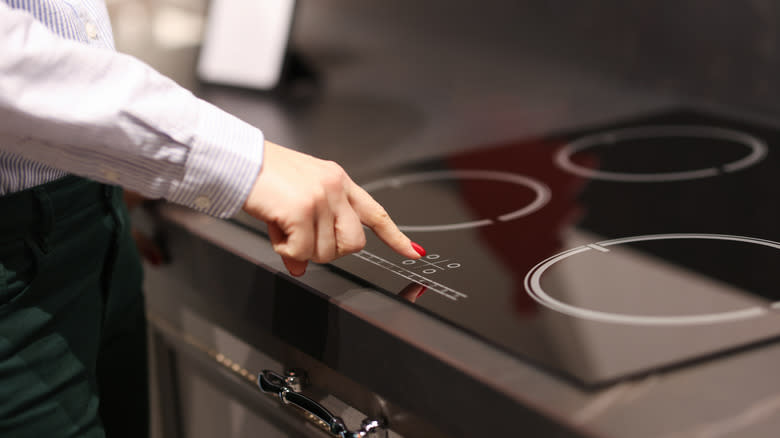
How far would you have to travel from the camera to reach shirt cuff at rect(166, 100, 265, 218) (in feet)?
1.36

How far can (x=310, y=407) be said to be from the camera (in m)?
0.54

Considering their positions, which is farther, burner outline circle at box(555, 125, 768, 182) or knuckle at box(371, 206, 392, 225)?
burner outline circle at box(555, 125, 768, 182)

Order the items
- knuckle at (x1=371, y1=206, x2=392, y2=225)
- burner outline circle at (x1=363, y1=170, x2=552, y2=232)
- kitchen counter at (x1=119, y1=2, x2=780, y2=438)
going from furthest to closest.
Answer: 1. burner outline circle at (x1=363, y1=170, x2=552, y2=232)
2. knuckle at (x1=371, y1=206, x2=392, y2=225)
3. kitchen counter at (x1=119, y1=2, x2=780, y2=438)

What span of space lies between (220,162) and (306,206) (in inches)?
A: 2.4

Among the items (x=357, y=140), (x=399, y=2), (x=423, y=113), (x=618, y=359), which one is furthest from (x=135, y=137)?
(x=399, y=2)

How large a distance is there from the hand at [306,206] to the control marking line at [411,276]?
62 mm

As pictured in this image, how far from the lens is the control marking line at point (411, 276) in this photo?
48 centimetres

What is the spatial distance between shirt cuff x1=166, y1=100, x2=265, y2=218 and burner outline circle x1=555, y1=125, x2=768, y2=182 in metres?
0.44

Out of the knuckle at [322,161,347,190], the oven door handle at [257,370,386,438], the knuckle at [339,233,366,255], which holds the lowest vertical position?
the oven door handle at [257,370,386,438]

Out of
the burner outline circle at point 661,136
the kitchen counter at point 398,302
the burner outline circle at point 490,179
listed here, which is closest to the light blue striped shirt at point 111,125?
the kitchen counter at point 398,302

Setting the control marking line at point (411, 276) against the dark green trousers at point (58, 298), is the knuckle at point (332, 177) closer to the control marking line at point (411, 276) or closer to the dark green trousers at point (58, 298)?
Result: the control marking line at point (411, 276)

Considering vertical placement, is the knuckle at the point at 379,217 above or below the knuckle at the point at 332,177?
below

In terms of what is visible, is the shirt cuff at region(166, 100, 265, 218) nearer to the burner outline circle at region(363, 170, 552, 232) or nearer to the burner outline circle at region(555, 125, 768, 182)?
the burner outline circle at region(363, 170, 552, 232)

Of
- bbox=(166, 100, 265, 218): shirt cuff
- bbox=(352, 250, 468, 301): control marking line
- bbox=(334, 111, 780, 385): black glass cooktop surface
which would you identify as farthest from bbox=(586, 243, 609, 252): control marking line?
bbox=(166, 100, 265, 218): shirt cuff
